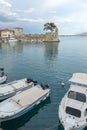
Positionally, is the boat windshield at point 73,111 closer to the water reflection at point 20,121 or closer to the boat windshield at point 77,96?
the boat windshield at point 77,96

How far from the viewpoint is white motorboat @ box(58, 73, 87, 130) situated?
2503cm

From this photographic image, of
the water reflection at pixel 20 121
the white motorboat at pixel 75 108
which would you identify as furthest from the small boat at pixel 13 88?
the white motorboat at pixel 75 108

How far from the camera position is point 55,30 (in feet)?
652

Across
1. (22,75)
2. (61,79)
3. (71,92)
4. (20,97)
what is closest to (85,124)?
(71,92)

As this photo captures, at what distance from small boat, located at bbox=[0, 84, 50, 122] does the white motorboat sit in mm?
5659

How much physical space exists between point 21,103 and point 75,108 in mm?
8209

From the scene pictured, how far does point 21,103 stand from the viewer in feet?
101

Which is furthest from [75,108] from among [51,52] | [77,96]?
[51,52]

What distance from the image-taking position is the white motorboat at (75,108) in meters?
25.0

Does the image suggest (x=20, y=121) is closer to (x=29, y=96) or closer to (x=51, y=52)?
(x=29, y=96)

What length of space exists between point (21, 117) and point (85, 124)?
31.2 feet

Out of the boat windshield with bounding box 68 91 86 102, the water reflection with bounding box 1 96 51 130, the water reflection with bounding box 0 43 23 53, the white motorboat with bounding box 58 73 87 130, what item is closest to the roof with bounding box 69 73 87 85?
the white motorboat with bounding box 58 73 87 130

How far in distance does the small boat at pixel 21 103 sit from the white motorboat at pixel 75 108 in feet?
→ 18.6

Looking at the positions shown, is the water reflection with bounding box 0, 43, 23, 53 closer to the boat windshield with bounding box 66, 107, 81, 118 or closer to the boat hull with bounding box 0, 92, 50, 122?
the boat hull with bounding box 0, 92, 50, 122
